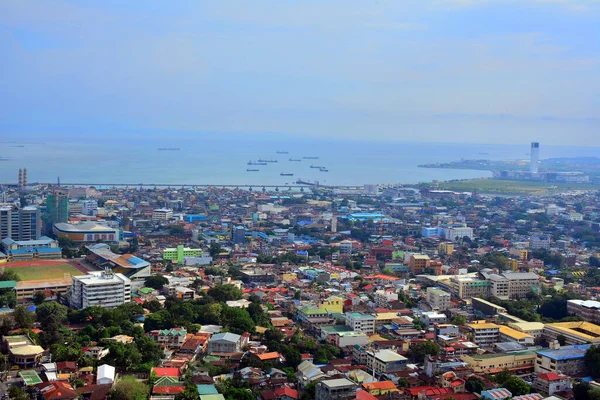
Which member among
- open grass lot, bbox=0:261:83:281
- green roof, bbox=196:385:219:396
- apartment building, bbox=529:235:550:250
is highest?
apartment building, bbox=529:235:550:250

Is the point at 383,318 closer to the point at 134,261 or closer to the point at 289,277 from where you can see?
the point at 289,277

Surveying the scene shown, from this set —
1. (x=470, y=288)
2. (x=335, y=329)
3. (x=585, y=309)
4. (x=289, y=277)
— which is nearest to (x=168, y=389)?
(x=335, y=329)

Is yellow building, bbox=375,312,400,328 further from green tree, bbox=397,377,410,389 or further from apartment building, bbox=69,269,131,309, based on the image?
apartment building, bbox=69,269,131,309

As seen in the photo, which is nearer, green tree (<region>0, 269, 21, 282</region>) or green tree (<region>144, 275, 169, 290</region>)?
green tree (<region>0, 269, 21, 282</region>)

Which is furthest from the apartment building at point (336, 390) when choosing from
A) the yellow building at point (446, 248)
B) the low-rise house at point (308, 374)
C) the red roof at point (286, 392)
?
the yellow building at point (446, 248)

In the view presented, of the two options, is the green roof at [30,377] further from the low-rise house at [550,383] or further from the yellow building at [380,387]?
the low-rise house at [550,383]

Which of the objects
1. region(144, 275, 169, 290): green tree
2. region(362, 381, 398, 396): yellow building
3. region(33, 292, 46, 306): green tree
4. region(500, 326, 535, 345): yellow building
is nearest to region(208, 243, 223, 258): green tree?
region(144, 275, 169, 290): green tree
